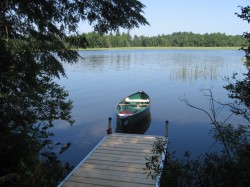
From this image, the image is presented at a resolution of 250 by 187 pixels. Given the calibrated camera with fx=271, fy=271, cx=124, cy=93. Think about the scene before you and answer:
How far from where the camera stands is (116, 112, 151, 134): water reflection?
1241 cm

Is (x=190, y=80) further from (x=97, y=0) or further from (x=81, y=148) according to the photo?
(x=97, y=0)

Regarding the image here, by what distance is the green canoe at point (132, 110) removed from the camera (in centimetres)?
1221

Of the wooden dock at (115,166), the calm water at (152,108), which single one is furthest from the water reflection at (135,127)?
the wooden dock at (115,166)

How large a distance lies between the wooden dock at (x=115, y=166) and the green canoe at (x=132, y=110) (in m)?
3.15

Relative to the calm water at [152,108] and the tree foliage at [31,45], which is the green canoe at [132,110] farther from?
the tree foliage at [31,45]

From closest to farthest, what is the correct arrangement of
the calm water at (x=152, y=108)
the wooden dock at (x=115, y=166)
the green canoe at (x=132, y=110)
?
the wooden dock at (x=115, y=166), the calm water at (x=152, y=108), the green canoe at (x=132, y=110)

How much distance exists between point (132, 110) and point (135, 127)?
151cm

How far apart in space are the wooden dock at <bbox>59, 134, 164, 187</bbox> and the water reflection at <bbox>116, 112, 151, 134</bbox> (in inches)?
131

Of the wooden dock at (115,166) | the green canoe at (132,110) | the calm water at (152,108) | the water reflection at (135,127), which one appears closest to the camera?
the wooden dock at (115,166)

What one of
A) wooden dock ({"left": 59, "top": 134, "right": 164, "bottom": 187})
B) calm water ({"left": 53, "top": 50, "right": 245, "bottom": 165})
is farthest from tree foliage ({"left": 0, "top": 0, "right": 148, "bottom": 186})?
calm water ({"left": 53, "top": 50, "right": 245, "bottom": 165})

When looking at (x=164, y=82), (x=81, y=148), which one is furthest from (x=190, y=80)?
(x=81, y=148)

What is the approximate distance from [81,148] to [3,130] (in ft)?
22.7

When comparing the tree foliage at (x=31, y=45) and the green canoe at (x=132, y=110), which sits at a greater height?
the tree foliage at (x=31, y=45)

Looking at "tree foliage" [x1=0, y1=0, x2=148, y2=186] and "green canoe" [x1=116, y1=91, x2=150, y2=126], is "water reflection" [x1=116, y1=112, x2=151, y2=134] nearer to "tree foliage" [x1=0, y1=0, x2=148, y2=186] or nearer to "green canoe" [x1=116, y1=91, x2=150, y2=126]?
"green canoe" [x1=116, y1=91, x2=150, y2=126]
